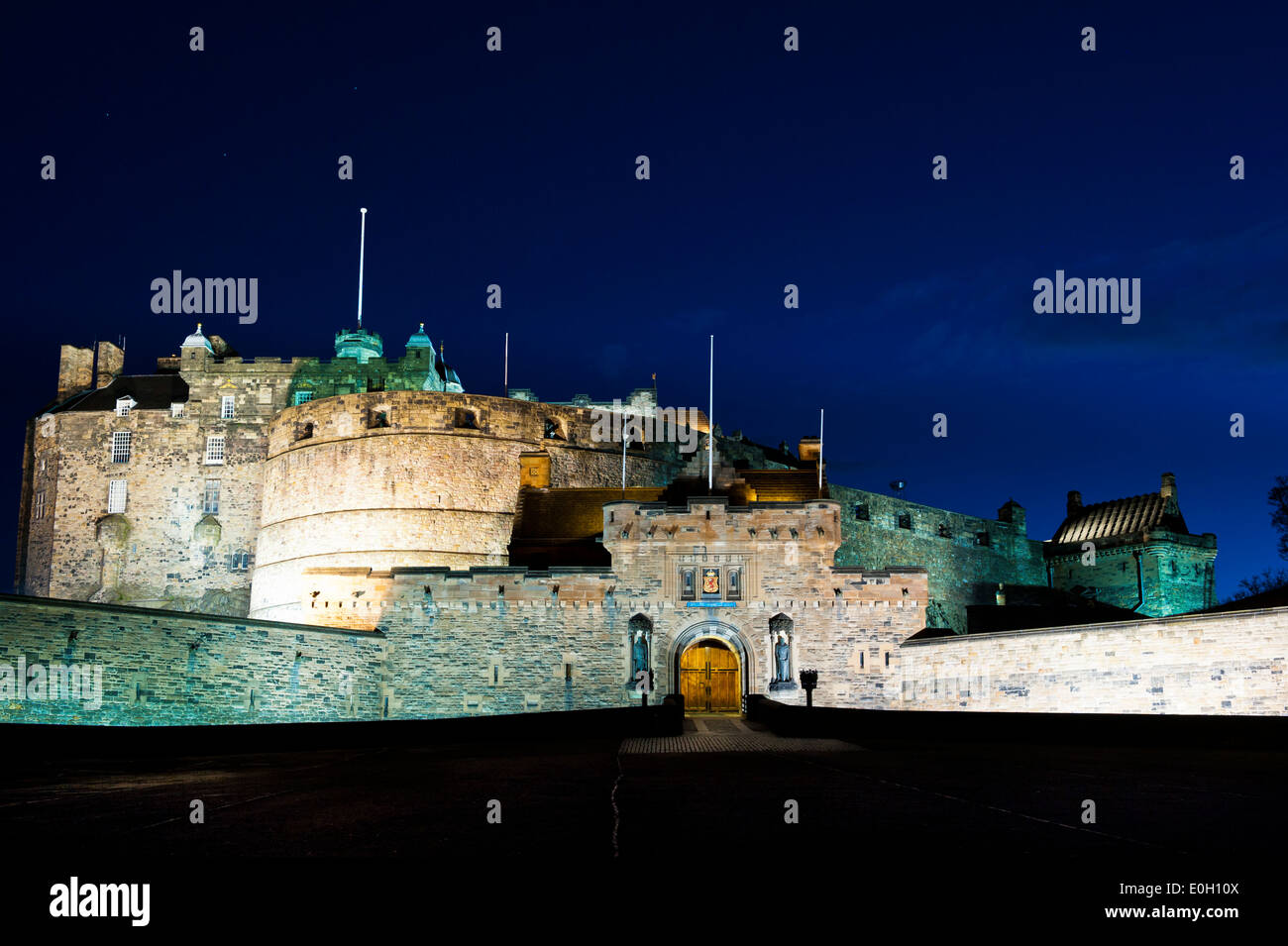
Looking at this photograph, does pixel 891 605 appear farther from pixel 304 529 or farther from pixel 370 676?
pixel 304 529

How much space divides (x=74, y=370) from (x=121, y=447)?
775 centimetres

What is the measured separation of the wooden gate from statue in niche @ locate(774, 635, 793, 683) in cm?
125

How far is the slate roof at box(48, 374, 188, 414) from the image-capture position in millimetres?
50156

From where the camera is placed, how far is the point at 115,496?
4806cm

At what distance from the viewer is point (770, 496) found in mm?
38125

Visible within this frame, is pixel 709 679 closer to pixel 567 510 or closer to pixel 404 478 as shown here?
pixel 567 510

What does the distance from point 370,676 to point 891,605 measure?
14075mm

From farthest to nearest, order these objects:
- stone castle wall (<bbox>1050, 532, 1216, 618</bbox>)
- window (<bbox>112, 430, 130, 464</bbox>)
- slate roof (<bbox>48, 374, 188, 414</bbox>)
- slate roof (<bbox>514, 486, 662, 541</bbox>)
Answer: stone castle wall (<bbox>1050, 532, 1216, 618</bbox>) → slate roof (<bbox>48, 374, 188, 414</bbox>) → window (<bbox>112, 430, 130, 464</bbox>) → slate roof (<bbox>514, 486, 662, 541</bbox>)

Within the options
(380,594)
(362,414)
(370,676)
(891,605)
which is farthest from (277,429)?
(891,605)

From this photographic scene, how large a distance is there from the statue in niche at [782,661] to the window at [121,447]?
1241 inches

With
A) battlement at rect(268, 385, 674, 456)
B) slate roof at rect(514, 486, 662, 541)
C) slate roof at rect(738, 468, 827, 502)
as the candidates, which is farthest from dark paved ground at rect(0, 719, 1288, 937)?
battlement at rect(268, 385, 674, 456)
